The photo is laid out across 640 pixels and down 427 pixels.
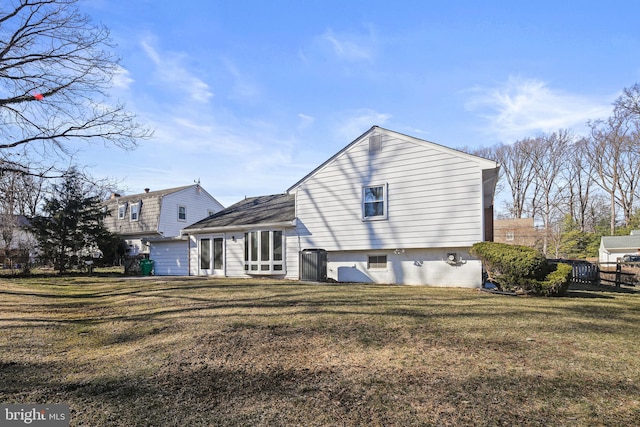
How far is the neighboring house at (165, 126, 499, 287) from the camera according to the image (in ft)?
40.6

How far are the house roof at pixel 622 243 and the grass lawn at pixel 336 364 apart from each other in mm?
34655

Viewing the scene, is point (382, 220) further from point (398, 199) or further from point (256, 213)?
point (256, 213)

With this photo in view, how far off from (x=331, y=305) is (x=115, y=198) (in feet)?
109

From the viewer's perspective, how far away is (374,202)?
45.7 feet

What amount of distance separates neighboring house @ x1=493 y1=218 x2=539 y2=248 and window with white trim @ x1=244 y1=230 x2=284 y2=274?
30647mm

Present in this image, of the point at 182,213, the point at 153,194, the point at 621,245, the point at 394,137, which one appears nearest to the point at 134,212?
the point at 153,194

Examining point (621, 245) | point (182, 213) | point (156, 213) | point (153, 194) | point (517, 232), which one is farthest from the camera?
point (517, 232)

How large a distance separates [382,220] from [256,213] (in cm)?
684

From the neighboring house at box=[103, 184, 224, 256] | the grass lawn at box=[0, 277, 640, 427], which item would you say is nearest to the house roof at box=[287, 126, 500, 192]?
the grass lawn at box=[0, 277, 640, 427]

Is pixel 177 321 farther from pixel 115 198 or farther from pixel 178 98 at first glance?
pixel 115 198

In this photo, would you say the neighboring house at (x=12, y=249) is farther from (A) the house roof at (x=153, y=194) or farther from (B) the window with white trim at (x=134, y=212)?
(A) the house roof at (x=153, y=194)

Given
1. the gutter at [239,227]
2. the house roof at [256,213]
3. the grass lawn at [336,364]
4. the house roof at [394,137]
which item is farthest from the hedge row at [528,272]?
the house roof at [256,213]

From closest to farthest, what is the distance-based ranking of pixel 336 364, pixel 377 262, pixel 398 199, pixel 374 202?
pixel 336 364
pixel 398 199
pixel 374 202
pixel 377 262

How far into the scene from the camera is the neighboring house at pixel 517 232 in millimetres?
38781
